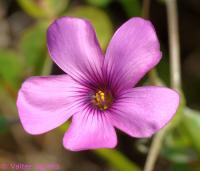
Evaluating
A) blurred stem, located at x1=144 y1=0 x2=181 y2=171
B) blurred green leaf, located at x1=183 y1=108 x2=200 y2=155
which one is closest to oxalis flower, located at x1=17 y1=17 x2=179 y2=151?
blurred stem, located at x1=144 y1=0 x2=181 y2=171

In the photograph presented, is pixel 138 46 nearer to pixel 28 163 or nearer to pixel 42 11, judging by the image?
pixel 42 11

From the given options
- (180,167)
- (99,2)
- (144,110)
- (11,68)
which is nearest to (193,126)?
(180,167)

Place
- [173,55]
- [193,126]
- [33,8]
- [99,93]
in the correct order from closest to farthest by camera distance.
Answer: [99,93], [193,126], [173,55], [33,8]

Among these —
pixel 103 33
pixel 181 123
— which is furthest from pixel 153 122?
pixel 103 33

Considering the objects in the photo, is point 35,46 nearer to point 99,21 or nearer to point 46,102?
point 99,21

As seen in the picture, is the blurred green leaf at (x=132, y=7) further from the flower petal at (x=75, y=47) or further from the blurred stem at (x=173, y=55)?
the flower petal at (x=75, y=47)

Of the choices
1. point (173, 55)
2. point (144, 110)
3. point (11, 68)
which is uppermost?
point (144, 110)

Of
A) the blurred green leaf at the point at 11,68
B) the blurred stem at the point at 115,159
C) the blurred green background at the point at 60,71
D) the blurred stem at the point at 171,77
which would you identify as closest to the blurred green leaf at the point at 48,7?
the blurred green background at the point at 60,71
